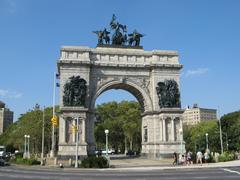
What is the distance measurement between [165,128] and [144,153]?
644 centimetres

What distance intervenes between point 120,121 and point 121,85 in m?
32.2

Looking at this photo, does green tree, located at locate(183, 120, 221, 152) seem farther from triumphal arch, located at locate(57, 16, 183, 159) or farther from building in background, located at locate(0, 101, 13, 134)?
building in background, located at locate(0, 101, 13, 134)

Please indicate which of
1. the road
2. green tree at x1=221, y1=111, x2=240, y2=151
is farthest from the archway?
green tree at x1=221, y1=111, x2=240, y2=151

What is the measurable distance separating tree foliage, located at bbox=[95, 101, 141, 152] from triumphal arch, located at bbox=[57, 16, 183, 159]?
26.7 metres

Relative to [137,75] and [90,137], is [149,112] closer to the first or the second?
[137,75]

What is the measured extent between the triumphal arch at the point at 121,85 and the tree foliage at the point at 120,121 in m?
26.7

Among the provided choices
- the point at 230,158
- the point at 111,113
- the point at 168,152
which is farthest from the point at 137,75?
the point at 111,113

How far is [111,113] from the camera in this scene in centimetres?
8606

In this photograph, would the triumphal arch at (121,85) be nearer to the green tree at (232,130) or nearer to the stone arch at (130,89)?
the stone arch at (130,89)

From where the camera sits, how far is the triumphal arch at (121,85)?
152 feet

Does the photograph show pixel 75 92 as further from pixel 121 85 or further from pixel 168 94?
pixel 168 94

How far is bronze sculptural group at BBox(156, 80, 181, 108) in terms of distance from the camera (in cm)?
4884

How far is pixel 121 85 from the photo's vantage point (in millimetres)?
51281

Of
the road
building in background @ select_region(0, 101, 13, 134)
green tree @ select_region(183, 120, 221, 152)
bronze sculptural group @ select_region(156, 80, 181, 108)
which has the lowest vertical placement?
the road
